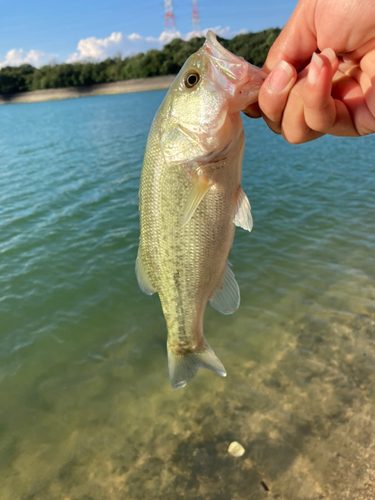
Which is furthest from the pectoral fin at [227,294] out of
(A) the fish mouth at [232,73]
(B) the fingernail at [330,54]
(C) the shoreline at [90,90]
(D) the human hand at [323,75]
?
(C) the shoreline at [90,90]

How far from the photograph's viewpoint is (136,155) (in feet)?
69.4

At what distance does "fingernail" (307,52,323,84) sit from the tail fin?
241 cm

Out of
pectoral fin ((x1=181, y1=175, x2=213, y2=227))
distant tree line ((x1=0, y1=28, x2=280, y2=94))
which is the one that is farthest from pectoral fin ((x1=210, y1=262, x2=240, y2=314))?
distant tree line ((x1=0, y1=28, x2=280, y2=94))

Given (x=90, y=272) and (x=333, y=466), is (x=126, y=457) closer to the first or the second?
(x=333, y=466)

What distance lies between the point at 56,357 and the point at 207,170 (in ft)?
17.5

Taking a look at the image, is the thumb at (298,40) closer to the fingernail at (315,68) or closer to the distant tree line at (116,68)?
the fingernail at (315,68)

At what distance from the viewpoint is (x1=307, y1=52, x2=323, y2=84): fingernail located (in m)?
1.87

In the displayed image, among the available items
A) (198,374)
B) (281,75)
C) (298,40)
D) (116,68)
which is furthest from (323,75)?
(116,68)

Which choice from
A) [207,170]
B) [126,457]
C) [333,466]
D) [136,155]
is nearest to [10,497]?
[126,457]

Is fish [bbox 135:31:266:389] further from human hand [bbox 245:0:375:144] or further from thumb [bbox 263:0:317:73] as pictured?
thumb [bbox 263:0:317:73]

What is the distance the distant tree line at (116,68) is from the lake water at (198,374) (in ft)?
331

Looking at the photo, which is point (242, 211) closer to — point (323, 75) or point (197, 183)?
point (197, 183)

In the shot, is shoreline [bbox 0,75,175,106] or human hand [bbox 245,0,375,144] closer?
human hand [bbox 245,0,375,144]

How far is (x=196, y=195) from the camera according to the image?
2.33 m
